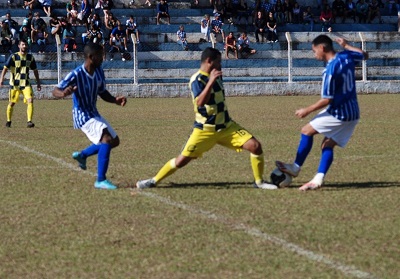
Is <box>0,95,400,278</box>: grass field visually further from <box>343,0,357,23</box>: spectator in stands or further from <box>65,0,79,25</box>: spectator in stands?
<box>343,0,357,23</box>: spectator in stands

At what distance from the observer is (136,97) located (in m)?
32.4

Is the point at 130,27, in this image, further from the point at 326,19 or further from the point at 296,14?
the point at 326,19

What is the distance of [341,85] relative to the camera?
9.81 m

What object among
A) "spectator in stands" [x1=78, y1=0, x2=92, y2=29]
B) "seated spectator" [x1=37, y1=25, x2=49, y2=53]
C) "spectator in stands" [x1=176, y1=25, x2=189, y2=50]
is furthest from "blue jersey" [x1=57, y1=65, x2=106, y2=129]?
"spectator in stands" [x1=78, y1=0, x2=92, y2=29]

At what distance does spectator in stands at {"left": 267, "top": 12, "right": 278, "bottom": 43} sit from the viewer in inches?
1476

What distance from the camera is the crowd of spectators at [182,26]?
3516 cm

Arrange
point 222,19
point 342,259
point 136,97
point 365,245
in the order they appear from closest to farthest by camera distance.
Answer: point 342,259, point 365,245, point 136,97, point 222,19

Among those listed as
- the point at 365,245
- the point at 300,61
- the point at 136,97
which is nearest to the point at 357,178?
the point at 365,245

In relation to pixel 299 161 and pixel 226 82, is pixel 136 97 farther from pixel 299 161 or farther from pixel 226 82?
pixel 299 161

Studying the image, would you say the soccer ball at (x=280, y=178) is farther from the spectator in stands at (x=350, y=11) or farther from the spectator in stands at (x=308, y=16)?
the spectator in stands at (x=350, y=11)

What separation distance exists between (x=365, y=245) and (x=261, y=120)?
13.8 metres

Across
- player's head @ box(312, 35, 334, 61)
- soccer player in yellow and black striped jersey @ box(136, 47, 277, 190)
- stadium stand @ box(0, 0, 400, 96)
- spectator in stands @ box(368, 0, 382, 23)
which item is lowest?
stadium stand @ box(0, 0, 400, 96)

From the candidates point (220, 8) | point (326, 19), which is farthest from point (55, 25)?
point (326, 19)

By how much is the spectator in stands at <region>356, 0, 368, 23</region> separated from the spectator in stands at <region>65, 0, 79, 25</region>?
12.6 metres
